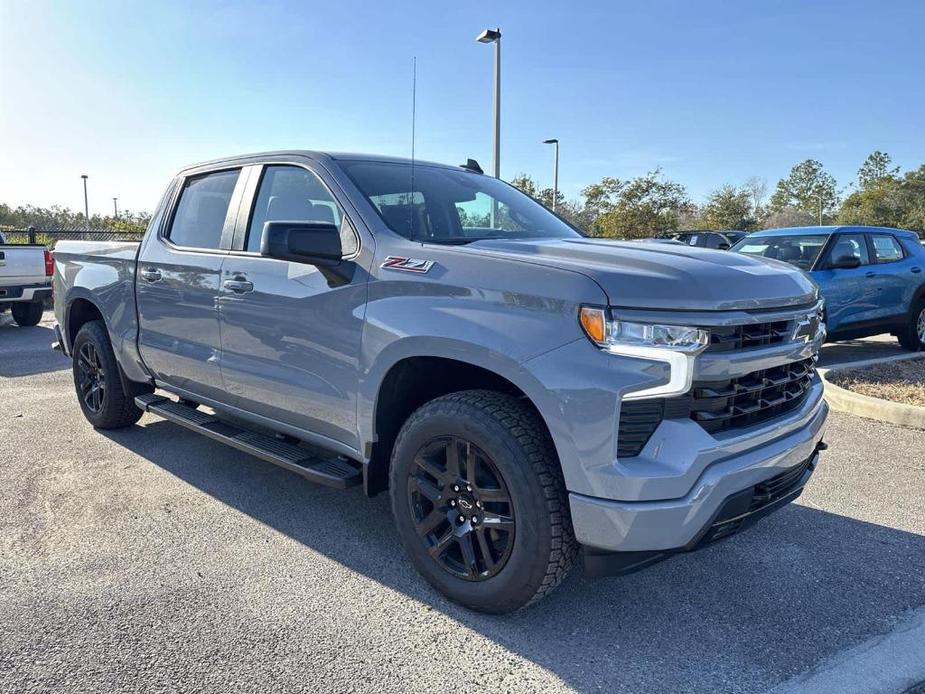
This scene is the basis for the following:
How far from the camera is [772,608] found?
285 centimetres

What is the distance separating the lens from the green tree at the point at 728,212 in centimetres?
3966

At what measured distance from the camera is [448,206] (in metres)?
3.61

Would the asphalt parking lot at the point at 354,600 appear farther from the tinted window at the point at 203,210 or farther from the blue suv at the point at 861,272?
the blue suv at the point at 861,272

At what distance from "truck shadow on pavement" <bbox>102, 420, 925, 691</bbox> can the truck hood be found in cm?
126

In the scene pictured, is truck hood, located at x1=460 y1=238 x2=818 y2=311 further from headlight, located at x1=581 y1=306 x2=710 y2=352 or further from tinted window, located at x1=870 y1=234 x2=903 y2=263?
tinted window, located at x1=870 y1=234 x2=903 y2=263

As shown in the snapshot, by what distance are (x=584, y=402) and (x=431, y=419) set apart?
2.29ft

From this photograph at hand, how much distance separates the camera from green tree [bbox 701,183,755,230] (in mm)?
39656

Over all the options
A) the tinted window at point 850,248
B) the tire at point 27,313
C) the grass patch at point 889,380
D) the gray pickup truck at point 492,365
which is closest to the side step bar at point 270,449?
the gray pickup truck at point 492,365

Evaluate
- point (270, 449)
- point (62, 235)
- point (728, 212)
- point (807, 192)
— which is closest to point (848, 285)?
point (270, 449)

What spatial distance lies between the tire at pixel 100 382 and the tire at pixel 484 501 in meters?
3.02

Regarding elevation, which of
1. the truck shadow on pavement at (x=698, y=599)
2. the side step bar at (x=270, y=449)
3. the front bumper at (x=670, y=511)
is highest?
the front bumper at (x=670, y=511)

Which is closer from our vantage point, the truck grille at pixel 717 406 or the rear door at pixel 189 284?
the truck grille at pixel 717 406

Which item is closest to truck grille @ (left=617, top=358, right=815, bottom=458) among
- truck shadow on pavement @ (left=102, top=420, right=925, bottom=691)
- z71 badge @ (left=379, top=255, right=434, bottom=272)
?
truck shadow on pavement @ (left=102, top=420, right=925, bottom=691)

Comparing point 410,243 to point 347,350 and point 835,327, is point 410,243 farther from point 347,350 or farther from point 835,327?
point 835,327
